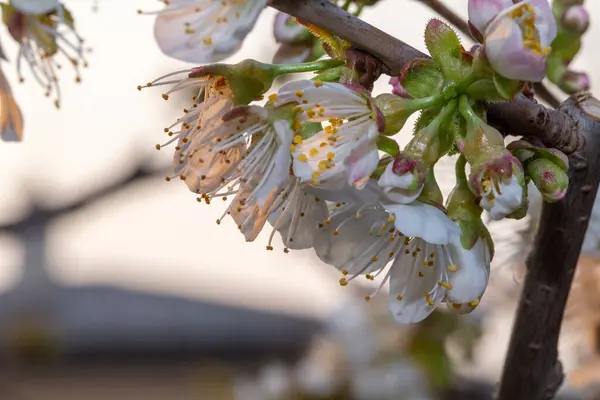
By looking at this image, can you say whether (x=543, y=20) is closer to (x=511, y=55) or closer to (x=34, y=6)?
(x=511, y=55)

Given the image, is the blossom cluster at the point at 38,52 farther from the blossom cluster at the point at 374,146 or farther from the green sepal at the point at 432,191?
the green sepal at the point at 432,191

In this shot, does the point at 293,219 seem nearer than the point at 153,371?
Yes

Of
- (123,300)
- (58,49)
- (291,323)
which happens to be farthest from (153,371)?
(58,49)

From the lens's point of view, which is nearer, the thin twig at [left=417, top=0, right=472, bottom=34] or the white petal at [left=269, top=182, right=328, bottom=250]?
the white petal at [left=269, top=182, right=328, bottom=250]

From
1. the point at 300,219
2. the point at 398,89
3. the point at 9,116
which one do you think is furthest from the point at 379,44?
the point at 9,116

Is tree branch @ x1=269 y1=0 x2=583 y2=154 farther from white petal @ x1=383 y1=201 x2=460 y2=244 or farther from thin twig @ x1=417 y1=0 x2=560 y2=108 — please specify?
thin twig @ x1=417 y1=0 x2=560 y2=108

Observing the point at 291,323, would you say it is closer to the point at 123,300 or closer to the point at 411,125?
the point at 123,300

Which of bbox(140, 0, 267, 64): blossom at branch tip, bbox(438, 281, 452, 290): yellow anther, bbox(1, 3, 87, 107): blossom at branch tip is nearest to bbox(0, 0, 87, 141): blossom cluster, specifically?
bbox(1, 3, 87, 107): blossom at branch tip
